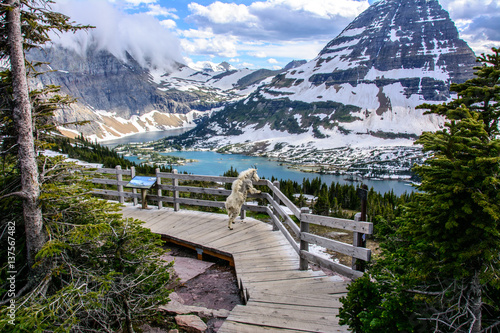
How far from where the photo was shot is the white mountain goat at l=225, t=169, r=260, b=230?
9.09m

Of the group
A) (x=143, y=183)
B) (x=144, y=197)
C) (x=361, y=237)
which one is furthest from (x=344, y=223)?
(x=144, y=197)

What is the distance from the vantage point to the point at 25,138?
12.8 feet

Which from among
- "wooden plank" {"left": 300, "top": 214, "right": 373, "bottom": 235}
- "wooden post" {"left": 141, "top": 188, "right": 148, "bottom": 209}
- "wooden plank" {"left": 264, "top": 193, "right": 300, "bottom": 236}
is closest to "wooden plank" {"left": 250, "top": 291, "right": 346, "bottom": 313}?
"wooden plank" {"left": 300, "top": 214, "right": 373, "bottom": 235}

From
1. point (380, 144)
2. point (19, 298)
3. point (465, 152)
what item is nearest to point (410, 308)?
point (465, 152)

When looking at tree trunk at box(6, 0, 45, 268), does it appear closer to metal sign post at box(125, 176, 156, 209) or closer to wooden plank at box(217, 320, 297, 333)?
wooden plank at box(217, 320, 297, 333)

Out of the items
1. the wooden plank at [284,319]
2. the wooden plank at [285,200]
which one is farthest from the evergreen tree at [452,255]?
the wooden plank at [285,200]

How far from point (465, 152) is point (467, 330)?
1807mm

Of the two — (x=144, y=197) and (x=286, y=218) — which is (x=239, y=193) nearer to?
(x=286, y=218)

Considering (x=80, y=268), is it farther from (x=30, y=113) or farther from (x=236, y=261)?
(x=236, y=261)

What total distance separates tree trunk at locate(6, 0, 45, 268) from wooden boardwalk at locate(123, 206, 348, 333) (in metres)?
2.87

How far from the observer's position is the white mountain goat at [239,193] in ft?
29.8

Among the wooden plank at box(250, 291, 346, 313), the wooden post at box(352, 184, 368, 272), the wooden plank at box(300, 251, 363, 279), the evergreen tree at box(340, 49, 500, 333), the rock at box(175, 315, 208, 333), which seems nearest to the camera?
the evergreen tree at box(340, 49, 500, 333)

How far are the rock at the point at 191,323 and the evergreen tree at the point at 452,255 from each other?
228 centimetres

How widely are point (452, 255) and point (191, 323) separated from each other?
377 centimetres
